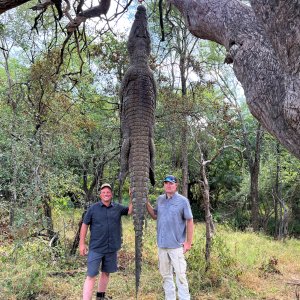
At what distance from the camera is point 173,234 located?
16.0 feet

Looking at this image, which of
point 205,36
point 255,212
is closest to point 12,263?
point 205,36

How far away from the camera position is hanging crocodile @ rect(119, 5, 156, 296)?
3.86 meters

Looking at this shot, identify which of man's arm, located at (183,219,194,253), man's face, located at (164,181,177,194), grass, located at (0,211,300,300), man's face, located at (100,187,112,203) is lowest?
grass, located at (0,211,300,300)

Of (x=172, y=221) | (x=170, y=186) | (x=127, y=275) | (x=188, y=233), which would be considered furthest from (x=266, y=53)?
(x=127, y=275)

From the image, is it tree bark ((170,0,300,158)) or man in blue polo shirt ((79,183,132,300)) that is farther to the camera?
man in blue polo shirt ((79,183,132,300))

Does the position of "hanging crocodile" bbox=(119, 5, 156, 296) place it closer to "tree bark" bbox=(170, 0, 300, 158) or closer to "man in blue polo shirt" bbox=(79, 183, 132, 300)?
"man in blue polo shirt" bbox=(79, 183, 132, 300)

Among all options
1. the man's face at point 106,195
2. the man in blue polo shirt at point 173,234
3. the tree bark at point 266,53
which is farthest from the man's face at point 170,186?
the tree bark at point 266,53

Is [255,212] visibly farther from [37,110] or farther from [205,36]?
[205,36]

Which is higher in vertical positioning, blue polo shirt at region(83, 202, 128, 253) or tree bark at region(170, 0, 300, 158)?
tree bark at region(170, 0, 300, 158)

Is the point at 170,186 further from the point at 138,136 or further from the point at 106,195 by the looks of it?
the point at 138,136

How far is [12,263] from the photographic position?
6238 millimetres

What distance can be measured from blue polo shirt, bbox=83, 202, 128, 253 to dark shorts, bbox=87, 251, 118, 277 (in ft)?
0.23

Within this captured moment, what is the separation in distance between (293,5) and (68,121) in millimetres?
7251

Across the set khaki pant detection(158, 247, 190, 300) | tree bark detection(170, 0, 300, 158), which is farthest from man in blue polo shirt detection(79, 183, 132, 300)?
tree bark detection(170, 0, 300, 158)
